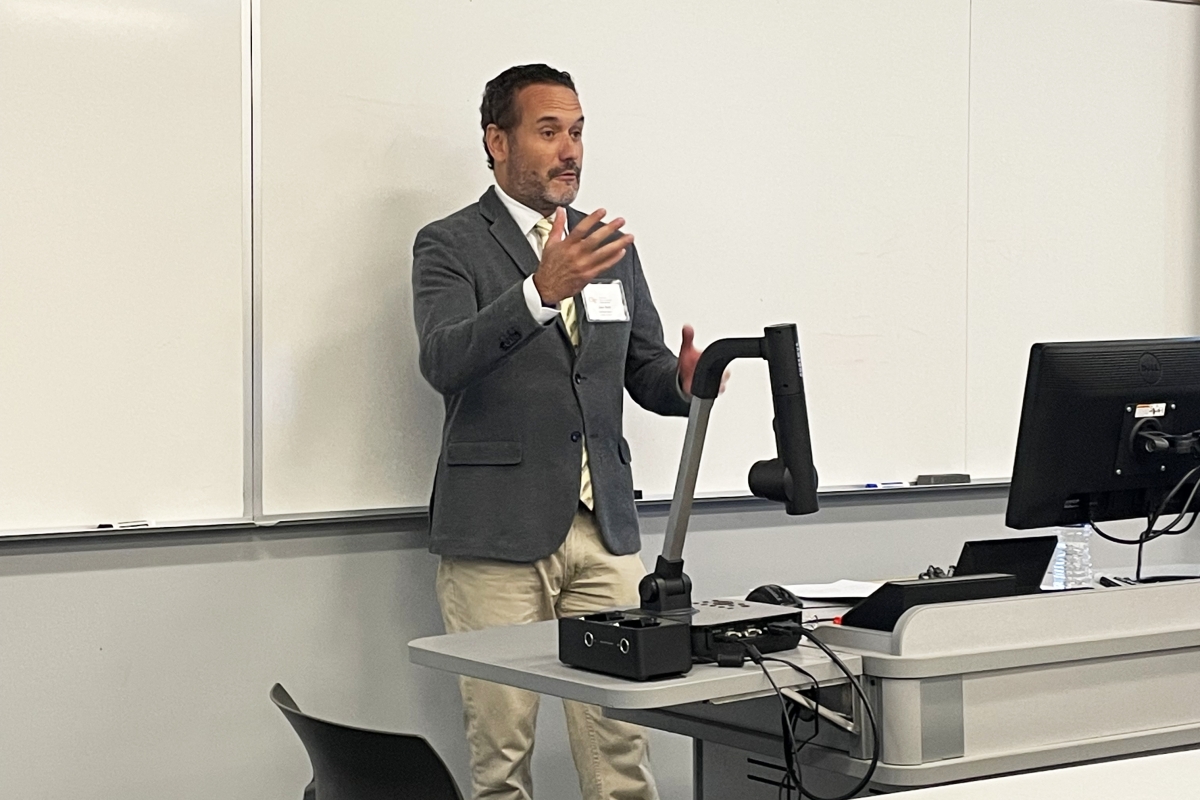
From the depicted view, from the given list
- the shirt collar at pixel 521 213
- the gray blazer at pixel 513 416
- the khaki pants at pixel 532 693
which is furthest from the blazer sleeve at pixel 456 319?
the khaki pants at pixel 532 693

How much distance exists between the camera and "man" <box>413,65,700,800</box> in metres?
3.02

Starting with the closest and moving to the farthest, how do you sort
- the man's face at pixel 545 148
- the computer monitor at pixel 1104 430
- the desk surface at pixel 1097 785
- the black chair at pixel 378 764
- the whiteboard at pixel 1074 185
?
1. the desk surface at pixel 1097 785
2. the black chair at pixel 378 764
3. the computer monitor at pixel 1104 430
4. the man's face at pixel 545 148
5. the whiteboard at pixel 1074 185

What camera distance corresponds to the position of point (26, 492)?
2.97 metres

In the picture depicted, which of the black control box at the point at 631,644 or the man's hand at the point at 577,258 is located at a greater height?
the man's hand at the point at 577,258

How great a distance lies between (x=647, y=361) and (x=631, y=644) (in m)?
1.59

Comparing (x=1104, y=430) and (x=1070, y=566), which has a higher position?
(x=1104, y=430)

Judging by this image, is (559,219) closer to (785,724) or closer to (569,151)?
(569,151)

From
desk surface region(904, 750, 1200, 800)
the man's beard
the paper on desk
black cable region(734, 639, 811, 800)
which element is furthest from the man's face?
desk surface region(904, 750, 1200, 800)

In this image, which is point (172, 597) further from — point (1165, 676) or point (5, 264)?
point (1165, 676)

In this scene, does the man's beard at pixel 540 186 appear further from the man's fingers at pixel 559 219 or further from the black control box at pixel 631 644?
the black control box at pixel 631 644

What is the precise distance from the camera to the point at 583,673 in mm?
1877

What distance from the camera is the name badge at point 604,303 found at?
3031mm

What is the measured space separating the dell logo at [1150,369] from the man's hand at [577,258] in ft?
2.83

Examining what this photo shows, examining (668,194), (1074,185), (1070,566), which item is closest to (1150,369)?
(1070,566)
